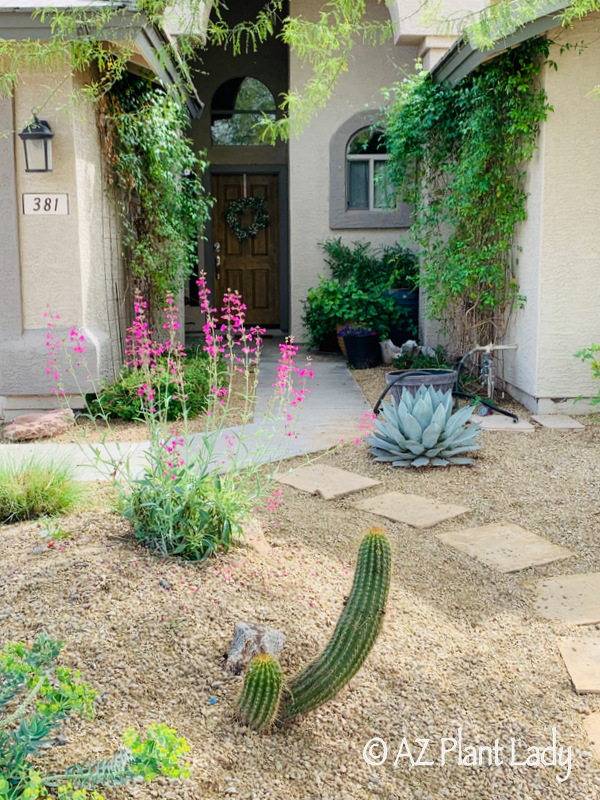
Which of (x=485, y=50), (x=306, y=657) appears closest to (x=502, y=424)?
(x=485, y=50)

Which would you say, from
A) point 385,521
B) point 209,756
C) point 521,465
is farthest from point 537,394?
point 209,756

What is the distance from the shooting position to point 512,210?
6793 millimetres

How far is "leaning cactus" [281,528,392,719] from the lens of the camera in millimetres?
2182

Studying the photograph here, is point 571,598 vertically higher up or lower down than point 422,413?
lower down

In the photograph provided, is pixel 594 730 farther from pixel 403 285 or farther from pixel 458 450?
pixel 403 285

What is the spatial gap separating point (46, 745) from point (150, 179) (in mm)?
6755

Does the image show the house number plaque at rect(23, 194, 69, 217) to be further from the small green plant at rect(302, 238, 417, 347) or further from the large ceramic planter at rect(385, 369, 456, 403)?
the small green plant at rect(302, 238, 417, 347)

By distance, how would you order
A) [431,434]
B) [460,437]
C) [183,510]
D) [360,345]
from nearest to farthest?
[183,510]
[431,434]
[460,437]
[360,345]

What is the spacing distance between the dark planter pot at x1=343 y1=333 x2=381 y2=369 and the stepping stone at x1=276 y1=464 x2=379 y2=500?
4.11 meters

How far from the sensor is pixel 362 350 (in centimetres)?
906

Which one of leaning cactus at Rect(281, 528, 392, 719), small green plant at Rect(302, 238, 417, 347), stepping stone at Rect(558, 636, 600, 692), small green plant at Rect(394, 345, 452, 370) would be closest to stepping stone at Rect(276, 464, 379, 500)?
stepping stone at Rect(558, 636, 600, 692)

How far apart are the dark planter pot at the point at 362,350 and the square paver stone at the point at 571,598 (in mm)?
5731

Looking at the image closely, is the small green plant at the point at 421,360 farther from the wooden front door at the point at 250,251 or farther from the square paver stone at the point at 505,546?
the wooden front door at the point at 250,251

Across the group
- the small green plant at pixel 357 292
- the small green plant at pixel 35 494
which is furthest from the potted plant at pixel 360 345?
the small green plant at pixel 35 494
